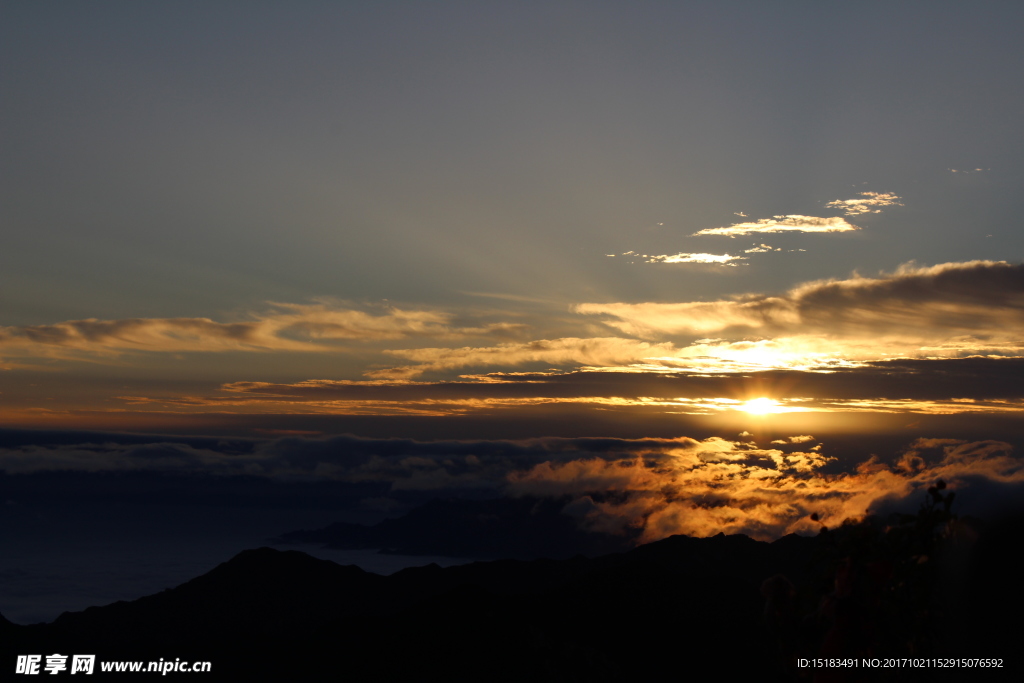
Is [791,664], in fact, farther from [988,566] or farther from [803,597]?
[988,566]

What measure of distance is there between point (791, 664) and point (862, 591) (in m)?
2.04

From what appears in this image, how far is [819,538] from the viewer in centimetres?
1566

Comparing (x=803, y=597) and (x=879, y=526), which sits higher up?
(x=879, y=526)

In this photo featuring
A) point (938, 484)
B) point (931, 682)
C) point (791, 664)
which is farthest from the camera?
point (931, 682)

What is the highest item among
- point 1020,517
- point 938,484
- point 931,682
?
point 938,484

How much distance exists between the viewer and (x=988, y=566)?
1022 inches

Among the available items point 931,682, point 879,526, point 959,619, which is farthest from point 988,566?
point 879,526

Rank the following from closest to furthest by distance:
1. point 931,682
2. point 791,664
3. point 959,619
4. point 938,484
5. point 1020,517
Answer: point 938,484
point 791,664
point 931,682
point 959,619
point 1020,517

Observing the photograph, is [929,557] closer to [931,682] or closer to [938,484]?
[938,484]

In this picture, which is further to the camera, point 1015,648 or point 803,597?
point 1015,648

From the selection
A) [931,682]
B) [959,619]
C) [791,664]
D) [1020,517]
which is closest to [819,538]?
[791,664]

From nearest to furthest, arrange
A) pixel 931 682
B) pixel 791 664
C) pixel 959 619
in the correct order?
pixel 791 664 < pixel 931 682 < pixel 959 619

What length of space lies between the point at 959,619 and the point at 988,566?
2.31m

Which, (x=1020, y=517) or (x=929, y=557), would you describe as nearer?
(x=929, y=557)
